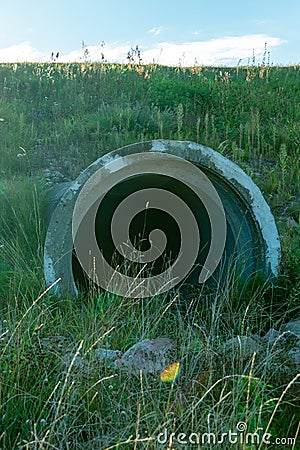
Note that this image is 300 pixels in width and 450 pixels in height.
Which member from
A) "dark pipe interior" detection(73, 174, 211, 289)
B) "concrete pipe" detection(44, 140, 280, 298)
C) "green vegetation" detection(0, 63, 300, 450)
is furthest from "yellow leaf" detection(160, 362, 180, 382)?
"dark pipe interior" detection(73, 174, 211, 289)

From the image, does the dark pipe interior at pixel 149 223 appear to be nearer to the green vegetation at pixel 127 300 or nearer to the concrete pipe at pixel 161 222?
the concrete pipe at pixel 161 222

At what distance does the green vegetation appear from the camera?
225 centimetres

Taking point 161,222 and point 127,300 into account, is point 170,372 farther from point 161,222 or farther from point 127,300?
point 161,222

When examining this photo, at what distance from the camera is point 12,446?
2.25 meters

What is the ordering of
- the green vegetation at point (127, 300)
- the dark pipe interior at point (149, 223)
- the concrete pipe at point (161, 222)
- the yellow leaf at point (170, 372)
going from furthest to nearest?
the dark pipe interior at point (149, 223)
the concrete pipe at point (161, 222)
the yellow leaf at point (170, 372)
the green vegetation at point (127, 300)

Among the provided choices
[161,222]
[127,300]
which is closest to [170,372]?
[127,300]

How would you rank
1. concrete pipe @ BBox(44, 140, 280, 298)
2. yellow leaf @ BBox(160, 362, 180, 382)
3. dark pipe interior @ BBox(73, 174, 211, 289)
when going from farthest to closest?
1. dark pipe interior @ BBox(73, 174, 211, 289)
2. concrete pipe @ BBox(44, 140, 280, 298)
3. yellow leaf @ BBox(160, 362, 180, 382)

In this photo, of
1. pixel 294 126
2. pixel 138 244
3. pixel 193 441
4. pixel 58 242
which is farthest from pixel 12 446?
pixel 294 126

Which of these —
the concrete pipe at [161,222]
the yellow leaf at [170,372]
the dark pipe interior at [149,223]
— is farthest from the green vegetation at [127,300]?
the dark pipe interior at [149,223]

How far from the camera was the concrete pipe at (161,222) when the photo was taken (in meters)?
3.70

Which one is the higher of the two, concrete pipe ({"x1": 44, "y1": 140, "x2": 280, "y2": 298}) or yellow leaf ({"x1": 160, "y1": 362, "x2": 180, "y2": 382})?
concrete pipe ({"x1": 44, "y1": 140, "x2": 280, "y2": 298})

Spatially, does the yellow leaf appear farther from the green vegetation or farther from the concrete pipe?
the concrete pipe

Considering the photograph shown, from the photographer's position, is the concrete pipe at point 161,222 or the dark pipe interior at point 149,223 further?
the dark pipe interior at point 149,223

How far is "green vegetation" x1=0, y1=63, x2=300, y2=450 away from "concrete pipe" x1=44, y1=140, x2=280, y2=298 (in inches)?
7.2
